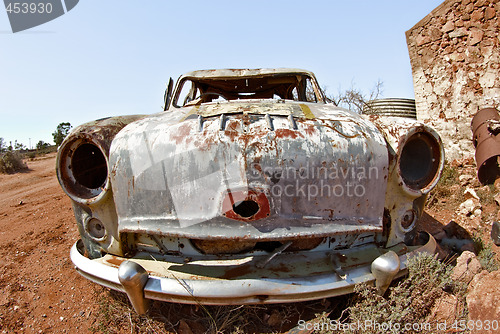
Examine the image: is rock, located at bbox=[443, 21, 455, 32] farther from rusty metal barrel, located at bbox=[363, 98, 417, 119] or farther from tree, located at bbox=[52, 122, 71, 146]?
tree, located at bbox=[52, 122, 71, 146]

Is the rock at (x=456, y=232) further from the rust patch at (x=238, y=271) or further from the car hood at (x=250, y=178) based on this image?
the rust patch at (x=238, y=271)

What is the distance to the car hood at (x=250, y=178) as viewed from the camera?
1.50 metres

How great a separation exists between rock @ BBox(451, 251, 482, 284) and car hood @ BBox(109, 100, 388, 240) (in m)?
0.78

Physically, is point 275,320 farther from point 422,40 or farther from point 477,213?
point 422,40

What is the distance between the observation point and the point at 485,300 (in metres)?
1.61

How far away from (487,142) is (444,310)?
2969 mm

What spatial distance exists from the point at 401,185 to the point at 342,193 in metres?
0.42

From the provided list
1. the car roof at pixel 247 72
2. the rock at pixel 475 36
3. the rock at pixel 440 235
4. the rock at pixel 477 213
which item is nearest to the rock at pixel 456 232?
the rock at pixel 440 235

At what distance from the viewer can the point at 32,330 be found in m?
1.90

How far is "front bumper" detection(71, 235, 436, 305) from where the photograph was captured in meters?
1.42

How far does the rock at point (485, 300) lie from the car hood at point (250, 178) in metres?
0.67

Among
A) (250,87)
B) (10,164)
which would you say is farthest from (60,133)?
(250,87)

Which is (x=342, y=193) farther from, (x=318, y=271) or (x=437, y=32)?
(x=437, y=32)

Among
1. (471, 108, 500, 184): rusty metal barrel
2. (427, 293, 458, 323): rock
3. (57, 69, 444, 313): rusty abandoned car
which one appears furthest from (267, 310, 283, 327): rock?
(471, 108, 500, 184): rusty metal barrel
